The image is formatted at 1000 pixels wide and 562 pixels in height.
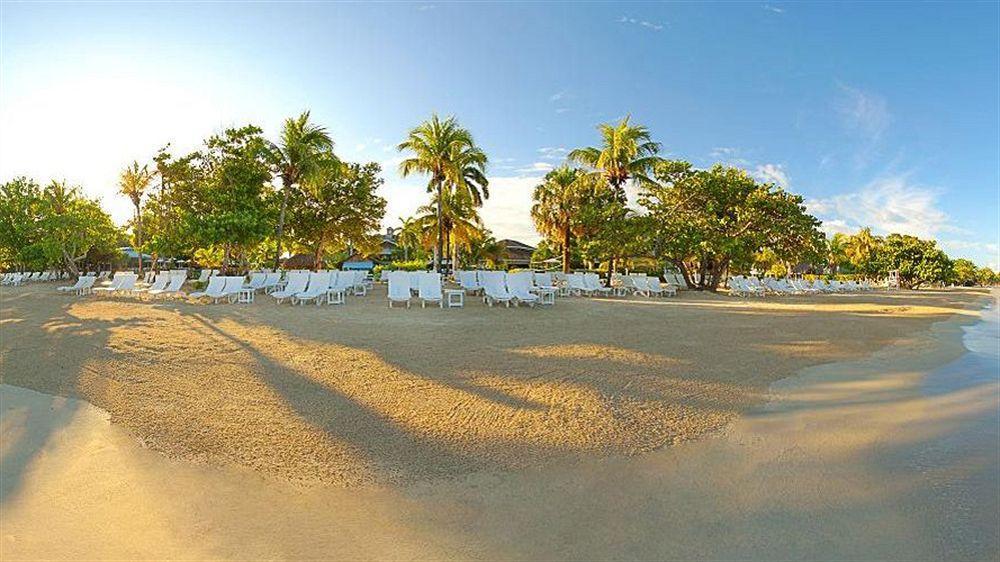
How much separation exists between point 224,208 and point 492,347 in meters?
17.1

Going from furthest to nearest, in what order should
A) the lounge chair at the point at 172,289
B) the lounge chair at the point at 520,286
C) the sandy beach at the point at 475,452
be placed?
the lounge chair at the point at 172,289
the lounge chair at the point at 520,286
the sandy beach at the point at 475,452

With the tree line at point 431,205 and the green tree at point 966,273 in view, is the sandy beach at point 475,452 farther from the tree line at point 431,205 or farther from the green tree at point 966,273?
the green tree at point 966,273

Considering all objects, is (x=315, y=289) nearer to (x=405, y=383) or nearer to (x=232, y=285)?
(x=232, y=285)

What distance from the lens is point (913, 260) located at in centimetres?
5384

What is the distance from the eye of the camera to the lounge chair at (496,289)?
1388cm

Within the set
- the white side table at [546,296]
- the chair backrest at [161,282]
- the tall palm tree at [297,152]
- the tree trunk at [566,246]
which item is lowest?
the white side table at [546,296]

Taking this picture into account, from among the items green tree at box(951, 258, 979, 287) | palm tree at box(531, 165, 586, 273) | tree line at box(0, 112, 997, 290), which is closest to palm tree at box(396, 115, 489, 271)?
tree line at box(0, 112, 997, 290)

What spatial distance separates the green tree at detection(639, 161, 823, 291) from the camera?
24.1 meters

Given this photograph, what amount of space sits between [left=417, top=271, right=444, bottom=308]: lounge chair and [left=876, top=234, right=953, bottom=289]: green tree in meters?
59.0

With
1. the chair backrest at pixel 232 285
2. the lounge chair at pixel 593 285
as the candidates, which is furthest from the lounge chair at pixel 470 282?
the chair backrest at pixel 232 285

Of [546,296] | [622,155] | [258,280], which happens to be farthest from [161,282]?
[622,155]

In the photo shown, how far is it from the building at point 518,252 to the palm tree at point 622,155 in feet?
68.5

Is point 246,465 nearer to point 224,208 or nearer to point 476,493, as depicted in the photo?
point 476,493

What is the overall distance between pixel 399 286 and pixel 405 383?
8551 mm
